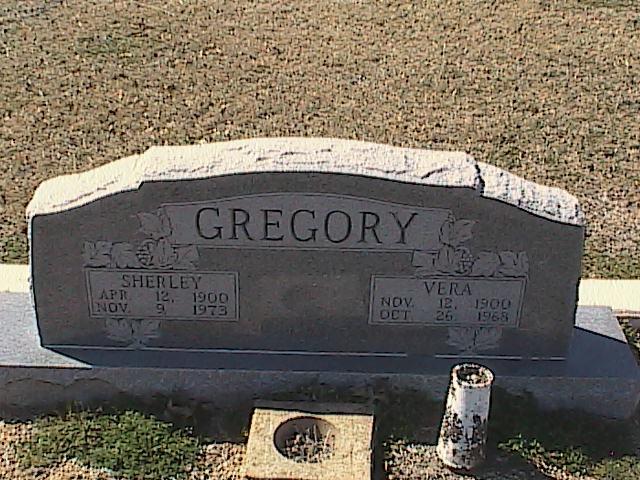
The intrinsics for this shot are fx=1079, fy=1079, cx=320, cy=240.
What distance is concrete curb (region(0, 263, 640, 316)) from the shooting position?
621cm

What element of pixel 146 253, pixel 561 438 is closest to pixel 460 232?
pixel 561 438

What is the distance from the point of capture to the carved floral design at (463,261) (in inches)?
205

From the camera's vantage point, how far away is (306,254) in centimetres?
524

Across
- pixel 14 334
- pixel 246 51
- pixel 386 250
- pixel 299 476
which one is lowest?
pixel 299 476

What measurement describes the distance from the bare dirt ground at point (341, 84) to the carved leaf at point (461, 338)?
1.65 meters

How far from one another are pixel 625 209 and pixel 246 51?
4072mm

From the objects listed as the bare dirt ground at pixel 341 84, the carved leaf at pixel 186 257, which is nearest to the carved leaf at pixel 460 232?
the carved leaf at pixel 186 257

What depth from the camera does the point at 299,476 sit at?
191 inches

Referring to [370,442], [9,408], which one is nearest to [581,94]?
[370,442]

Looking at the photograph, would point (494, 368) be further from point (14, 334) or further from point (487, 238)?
point (14, 334)

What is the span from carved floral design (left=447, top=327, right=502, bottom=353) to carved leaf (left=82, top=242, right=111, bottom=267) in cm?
175

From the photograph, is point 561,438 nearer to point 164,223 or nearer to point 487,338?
point 487,338

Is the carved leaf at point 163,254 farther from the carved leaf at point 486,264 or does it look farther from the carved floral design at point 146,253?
the carved leaf at point 486,264

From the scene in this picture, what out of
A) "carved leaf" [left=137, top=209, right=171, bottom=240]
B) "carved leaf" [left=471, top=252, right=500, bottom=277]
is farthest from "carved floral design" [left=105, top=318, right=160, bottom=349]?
"carved leaf" [left=471, top=252, right=500, bottom=277]
